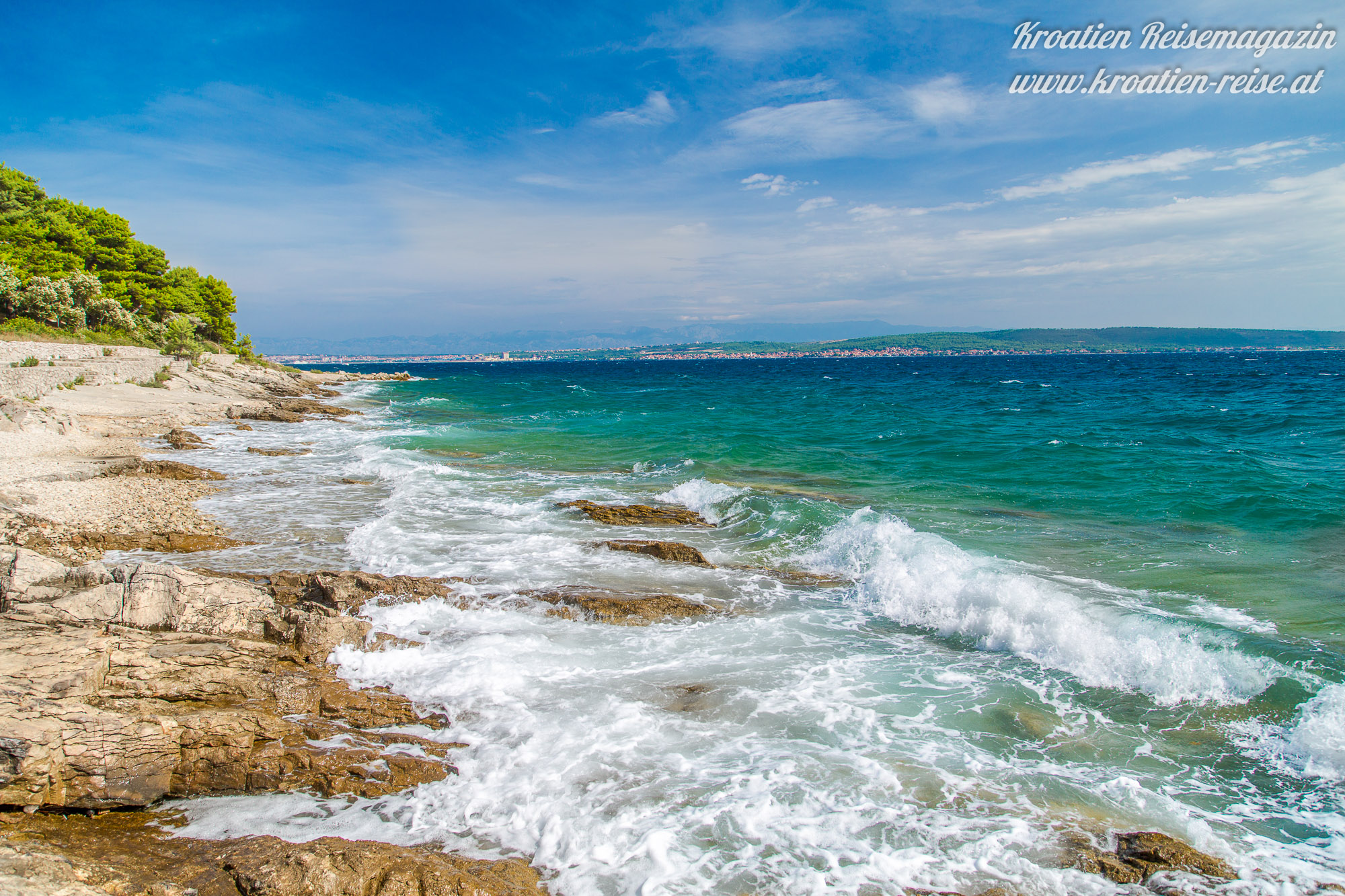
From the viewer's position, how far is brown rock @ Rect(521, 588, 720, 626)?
9.45 metres

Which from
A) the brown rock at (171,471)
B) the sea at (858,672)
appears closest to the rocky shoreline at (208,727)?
the sea at (858,672)

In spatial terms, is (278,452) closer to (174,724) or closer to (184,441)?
(184,441)

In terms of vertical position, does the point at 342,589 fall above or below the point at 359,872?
above

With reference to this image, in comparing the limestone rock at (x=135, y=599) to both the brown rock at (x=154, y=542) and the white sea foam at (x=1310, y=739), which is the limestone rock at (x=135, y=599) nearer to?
the brown rock at (x=154, y=542)

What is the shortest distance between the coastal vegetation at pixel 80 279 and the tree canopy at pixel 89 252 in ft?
0.19

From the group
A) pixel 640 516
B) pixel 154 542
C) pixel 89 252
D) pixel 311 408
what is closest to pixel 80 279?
pixel 89 252

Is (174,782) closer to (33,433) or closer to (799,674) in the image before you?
(799,674)

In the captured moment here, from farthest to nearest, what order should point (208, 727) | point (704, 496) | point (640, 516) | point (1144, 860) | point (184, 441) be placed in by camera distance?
point (184, 441) < point (704, 496) < point (640, 516) < point (208, 727) < point (1144, 860)

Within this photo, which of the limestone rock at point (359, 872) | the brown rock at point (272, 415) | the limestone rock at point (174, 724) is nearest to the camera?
the limestone rock at point (359, 872)

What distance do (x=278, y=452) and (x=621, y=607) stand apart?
18153 millimetres

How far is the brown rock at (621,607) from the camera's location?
945 cm

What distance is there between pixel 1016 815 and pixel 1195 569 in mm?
9081

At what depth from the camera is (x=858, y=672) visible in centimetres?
816

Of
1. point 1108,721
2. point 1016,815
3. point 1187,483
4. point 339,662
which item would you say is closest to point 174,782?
point 339,662
